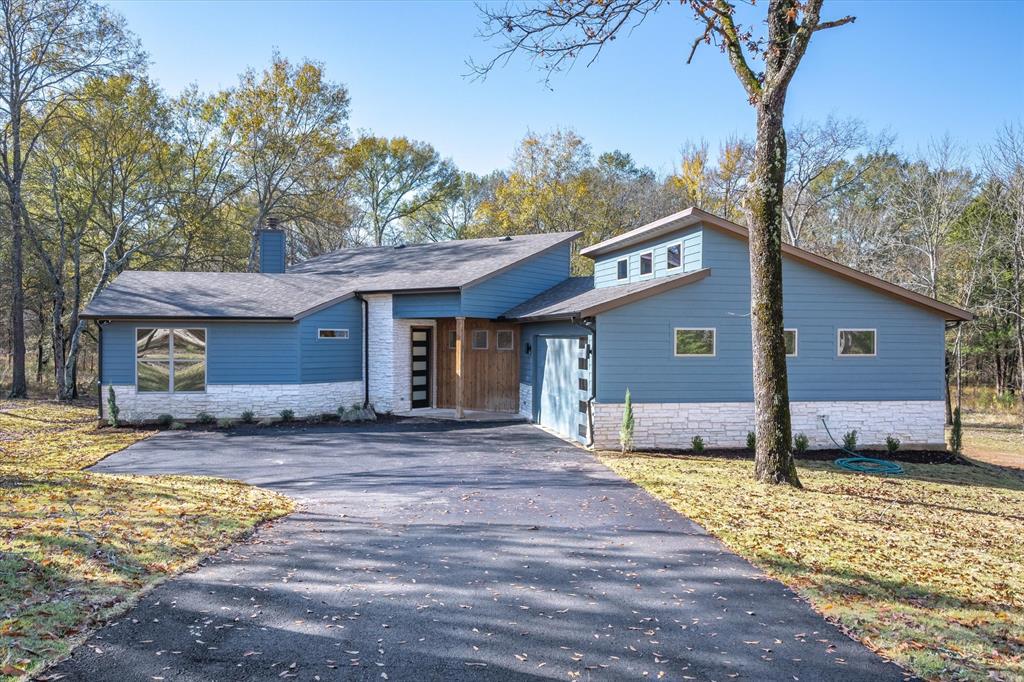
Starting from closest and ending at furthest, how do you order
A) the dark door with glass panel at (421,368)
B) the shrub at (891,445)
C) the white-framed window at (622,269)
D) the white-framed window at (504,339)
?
the shrub at (891,445), the white-framed window at (622,269), the white-framed window at (504,339), the dark door with glass panel at (421,368)

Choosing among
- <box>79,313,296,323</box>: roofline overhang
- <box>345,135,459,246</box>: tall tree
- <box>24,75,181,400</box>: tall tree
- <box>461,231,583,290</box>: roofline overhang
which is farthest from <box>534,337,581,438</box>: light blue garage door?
<box>345,135,459,246</box>: tall tree

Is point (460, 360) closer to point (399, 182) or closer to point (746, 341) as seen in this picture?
point (746, 341)

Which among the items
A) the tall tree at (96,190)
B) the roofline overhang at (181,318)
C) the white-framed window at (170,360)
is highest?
the tall tree at (96,190)

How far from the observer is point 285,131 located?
1054 inches

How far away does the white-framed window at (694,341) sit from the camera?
12.7 metres

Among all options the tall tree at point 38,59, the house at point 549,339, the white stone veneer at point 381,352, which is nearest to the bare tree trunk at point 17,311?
the tall tree at point 38,59

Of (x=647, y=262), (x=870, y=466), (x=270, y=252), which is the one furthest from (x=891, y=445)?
(x=270, y=252)

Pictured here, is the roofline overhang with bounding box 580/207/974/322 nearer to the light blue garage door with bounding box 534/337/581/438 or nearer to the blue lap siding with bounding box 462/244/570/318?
the light blue garage door with bounding box 534/337/581/438

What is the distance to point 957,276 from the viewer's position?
24891mm

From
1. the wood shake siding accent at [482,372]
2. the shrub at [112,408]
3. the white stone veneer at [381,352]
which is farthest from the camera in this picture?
the wood shake siding accent at [482,372]

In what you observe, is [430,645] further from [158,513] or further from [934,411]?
[934,411]

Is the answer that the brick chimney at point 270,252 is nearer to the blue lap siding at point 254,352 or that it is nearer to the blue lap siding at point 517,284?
the blue lap siding at point 254,352

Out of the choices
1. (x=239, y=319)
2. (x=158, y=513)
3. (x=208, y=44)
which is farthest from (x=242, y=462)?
(x=208, y=44)

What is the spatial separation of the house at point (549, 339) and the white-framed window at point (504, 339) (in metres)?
0.04
